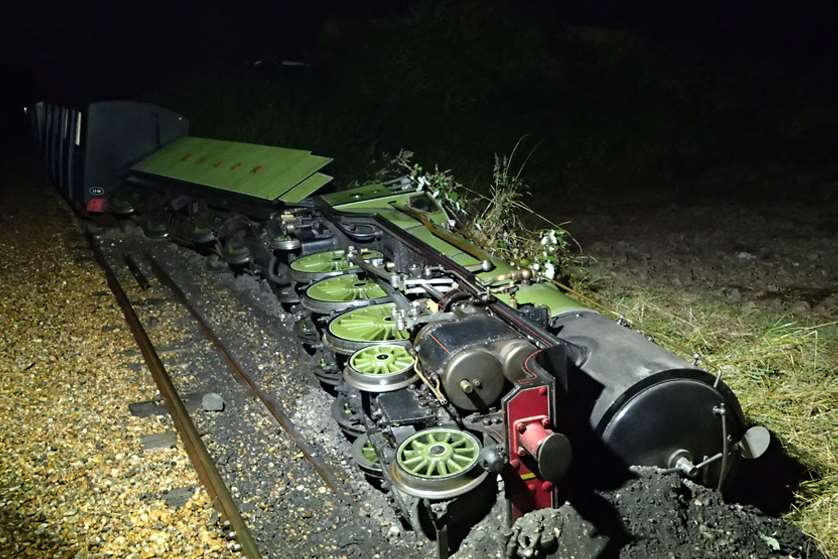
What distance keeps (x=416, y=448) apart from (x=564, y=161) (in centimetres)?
1059

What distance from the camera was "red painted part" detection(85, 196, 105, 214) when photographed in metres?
13.4

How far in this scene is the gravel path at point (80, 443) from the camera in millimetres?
4934

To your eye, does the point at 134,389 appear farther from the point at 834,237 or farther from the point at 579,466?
the point at 834,237

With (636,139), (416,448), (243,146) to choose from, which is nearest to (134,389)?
(416,448)

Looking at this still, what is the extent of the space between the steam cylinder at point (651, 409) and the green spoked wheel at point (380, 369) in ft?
3.93

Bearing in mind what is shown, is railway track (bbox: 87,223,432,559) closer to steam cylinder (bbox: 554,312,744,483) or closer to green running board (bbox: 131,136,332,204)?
steam cylinder (bbox: 554,312,744,483)

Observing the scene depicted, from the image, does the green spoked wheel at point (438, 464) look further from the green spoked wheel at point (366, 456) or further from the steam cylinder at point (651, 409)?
the green spoked wheel at point (366, 456)

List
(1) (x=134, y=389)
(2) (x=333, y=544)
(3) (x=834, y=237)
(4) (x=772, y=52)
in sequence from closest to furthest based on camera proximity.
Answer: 1. (2) (x=333, y=544)
2. (1) (x=134, y=389)
3. (3) (x=834, y=237)
4. (4) (x=772, y=52)

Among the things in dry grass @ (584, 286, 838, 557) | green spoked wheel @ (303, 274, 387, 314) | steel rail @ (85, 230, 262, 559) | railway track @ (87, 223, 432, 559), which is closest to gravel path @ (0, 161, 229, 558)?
steel rail @ (85, 230, 262, 559)

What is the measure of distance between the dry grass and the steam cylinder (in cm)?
99

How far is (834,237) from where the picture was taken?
30.8ft

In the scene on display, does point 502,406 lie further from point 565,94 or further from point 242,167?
point 565,94

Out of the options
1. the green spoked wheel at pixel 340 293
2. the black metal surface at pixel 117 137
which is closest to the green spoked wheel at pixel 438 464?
the green spoked wheel at pixel 340 293

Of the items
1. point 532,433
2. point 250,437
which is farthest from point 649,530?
point 250,437
